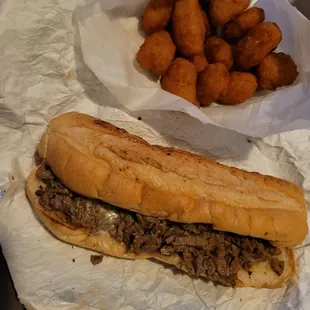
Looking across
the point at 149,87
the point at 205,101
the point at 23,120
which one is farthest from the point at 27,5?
the point at 205,101

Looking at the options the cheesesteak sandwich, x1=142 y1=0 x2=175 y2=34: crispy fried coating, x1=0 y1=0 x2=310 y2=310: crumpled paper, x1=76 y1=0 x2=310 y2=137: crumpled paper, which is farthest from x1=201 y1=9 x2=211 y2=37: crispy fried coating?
the cheesesteak sandwich

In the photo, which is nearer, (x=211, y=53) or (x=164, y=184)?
(x=164, y=184)

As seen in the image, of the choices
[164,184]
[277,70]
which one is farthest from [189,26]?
[164,184]

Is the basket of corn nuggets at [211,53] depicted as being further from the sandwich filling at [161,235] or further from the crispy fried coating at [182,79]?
the sandwich filling at [161,235]

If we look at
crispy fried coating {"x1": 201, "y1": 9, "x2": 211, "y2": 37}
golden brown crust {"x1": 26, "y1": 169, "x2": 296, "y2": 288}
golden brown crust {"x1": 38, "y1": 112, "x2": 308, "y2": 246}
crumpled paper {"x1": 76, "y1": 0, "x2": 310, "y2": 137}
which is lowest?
golden brown crust {"x1": 26, "y1": 169, "x2": 296, "y2": 288}

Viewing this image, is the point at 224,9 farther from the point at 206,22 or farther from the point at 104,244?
the point at 104,244

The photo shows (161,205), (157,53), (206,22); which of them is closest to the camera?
(161,205)

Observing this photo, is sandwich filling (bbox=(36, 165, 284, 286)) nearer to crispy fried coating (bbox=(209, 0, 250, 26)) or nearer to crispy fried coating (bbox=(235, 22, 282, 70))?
crispy fried coating (bbox=(235, 22, 282, 70))
